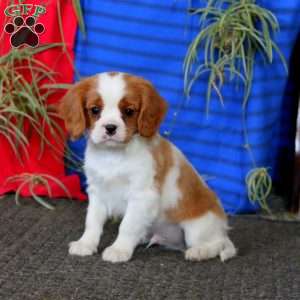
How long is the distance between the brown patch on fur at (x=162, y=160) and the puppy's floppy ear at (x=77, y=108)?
283mm

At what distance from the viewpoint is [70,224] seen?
2615 millimetres

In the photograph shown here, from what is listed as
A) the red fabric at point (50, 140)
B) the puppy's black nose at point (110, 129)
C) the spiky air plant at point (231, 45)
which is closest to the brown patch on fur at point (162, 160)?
the puppy's black nose at point (110, 129)

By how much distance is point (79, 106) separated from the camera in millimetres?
2145

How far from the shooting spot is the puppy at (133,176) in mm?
2111

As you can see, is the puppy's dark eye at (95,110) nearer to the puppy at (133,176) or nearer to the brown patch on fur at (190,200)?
the puppy at (133,176)

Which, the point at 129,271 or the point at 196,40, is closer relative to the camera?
the point at 129,271

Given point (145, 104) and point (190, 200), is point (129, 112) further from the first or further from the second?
point (190, 200)

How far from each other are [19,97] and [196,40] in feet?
2.73

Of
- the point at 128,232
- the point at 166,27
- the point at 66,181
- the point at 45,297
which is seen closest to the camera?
the point at 45,297

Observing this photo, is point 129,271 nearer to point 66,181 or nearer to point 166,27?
point 66,181

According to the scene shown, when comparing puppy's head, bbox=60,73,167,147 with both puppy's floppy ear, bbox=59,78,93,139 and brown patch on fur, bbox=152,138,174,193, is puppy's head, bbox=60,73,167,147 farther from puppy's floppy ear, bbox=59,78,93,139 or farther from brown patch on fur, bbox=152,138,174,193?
brown patch on fur, bbox=152,138,174,193

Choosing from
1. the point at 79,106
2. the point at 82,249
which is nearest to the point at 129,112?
the point at 79,106

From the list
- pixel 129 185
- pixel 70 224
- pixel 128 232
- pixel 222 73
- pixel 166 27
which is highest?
pixel 166 27

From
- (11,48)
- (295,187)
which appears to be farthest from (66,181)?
(295,187)
